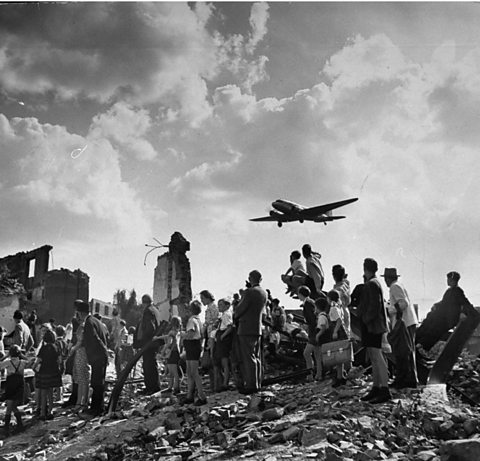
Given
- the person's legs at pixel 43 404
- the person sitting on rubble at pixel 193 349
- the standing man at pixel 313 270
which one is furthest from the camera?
the standing man at pixel 313 270

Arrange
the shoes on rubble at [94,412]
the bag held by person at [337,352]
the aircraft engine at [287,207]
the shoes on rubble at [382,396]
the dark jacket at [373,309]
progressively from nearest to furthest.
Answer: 1. the shoes on rubble at [382,396]
2. the dark jacket at [373,309]
3. the bag held by person at [337,352]
4. the shoes on rubble at [94,412]
5. the aircraft engine at [287,207]

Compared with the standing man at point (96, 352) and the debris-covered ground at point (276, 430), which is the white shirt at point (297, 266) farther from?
the standing man at point (96, 352)

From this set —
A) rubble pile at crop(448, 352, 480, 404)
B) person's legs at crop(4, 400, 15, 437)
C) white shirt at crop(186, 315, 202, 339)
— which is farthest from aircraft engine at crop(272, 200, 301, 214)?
person's legs at crop(4, 400, 15, 437)

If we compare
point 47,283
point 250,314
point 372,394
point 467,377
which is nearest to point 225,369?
point 250,314

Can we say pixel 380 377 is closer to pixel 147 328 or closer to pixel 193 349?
pixel 193 349

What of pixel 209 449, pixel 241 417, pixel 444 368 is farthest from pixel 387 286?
pixel 209 449

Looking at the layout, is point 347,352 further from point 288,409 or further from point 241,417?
point 241,417

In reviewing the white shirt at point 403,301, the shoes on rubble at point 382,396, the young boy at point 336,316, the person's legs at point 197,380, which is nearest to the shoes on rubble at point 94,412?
the person's legs at point 197,380
